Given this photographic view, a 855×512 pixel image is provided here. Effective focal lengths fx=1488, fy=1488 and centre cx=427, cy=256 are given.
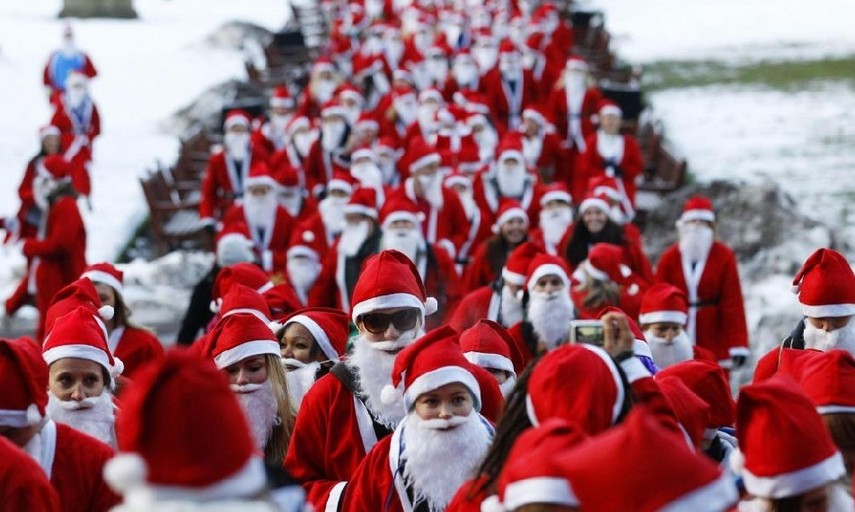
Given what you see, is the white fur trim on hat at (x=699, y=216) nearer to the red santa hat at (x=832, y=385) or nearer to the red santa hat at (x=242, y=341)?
the red santa hat at (x=242, y=341)

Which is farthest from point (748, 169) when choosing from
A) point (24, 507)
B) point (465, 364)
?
point (24, 507)

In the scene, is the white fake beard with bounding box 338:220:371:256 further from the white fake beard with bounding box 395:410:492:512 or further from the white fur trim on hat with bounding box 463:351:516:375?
the white fake beard with bounding box 395:410:492:512

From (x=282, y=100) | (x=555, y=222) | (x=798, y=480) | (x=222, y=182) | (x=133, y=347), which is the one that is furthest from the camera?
Result: (x=282, y=100)

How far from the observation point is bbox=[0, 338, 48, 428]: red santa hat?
4695 mm

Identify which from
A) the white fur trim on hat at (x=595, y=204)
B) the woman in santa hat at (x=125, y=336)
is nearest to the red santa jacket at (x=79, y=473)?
the woman in santa hat at (x=125, y=336)

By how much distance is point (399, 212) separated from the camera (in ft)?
37.3

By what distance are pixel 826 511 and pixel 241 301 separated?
394 centimetres

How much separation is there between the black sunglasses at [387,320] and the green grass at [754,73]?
21.8 metres

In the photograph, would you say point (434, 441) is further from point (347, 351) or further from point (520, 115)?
point (520, 115)

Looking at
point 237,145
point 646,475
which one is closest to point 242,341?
point 646,475

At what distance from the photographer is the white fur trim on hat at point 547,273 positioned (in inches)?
344

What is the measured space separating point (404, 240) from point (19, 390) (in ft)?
21.5

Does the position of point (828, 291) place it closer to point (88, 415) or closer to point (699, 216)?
point (88, 415)

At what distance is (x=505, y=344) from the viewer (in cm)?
679
